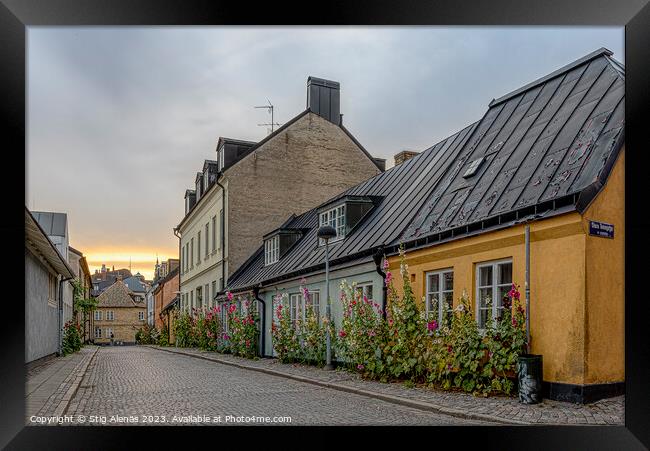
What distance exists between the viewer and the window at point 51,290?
61.6 feet

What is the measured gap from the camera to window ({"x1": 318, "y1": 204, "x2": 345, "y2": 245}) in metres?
17.0

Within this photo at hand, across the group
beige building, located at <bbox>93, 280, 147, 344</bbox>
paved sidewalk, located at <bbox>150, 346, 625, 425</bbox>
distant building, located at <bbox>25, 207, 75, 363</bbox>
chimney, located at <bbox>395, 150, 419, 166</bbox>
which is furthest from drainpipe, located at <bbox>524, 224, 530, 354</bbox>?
beige building, located at <bbox>93, 280, 147, 344</bbox>

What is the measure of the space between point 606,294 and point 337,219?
31.8 feet

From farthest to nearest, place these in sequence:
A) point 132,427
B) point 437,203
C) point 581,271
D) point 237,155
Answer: point 237,155 < point 437,203 < point 581,271 < point 132,427

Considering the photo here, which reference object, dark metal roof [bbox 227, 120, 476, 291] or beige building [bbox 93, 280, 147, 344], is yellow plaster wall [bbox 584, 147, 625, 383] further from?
beige building [bbox 93, 280, 147, 344]

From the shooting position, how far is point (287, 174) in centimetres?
2477

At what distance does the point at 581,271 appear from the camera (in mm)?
8281

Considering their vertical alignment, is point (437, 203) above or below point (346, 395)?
above

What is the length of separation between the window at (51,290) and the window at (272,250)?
679cm

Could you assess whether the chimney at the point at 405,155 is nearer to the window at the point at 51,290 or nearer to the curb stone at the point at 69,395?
the window at the point at 51,290
